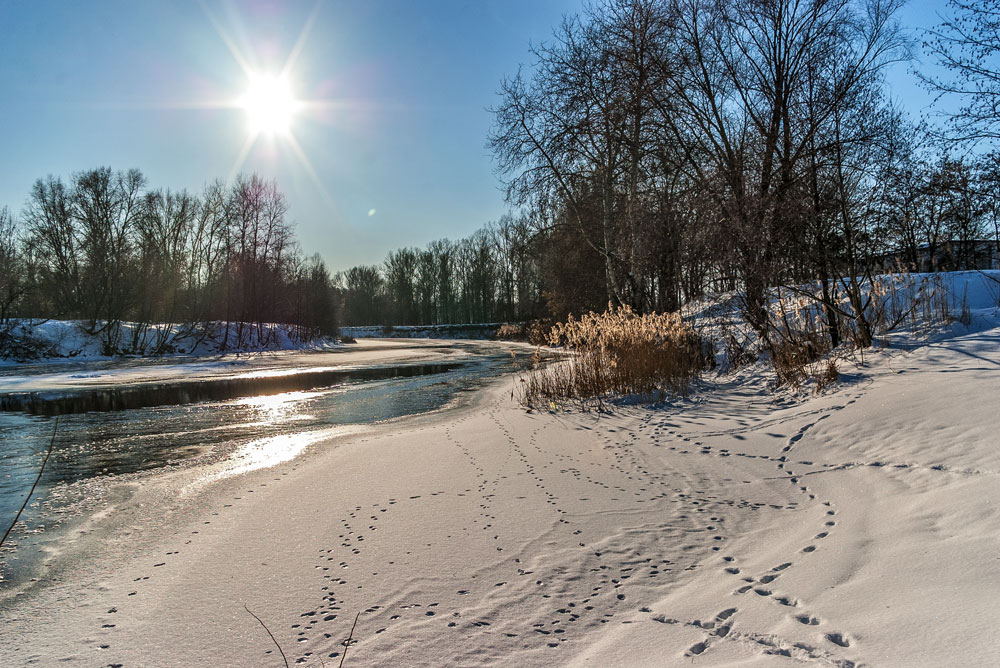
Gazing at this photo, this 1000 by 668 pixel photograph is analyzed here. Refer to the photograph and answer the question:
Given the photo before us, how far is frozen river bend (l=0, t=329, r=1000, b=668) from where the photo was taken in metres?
1.89

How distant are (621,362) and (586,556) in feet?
17.5

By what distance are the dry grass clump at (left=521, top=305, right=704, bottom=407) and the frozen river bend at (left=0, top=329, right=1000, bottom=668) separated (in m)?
2.61

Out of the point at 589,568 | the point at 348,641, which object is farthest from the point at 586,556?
the point at 348,641

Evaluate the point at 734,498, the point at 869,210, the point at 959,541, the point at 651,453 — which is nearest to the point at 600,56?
the point at 869,210

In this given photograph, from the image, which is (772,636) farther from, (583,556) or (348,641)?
(348,641)

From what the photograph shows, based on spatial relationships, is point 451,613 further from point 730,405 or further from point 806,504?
point 730,405

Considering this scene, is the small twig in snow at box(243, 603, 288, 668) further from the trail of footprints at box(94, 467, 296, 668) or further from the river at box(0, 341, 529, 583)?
the river at box(0, 341, 529, 583)

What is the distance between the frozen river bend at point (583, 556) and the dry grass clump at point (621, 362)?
103 inches

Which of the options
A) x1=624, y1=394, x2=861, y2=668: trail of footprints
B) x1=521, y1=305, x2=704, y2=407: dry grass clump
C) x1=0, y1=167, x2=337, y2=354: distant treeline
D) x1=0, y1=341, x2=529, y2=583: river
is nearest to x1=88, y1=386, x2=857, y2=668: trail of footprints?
x1=624, y1=394, x2=861, y2=668: trail of footprints

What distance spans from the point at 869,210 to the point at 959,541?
6.56 meters

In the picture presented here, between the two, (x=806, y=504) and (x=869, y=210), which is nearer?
(x=806, y=504)

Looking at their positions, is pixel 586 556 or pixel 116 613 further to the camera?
pixel 586 556

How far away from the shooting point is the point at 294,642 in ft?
6.55

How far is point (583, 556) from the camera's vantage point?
268 cm
